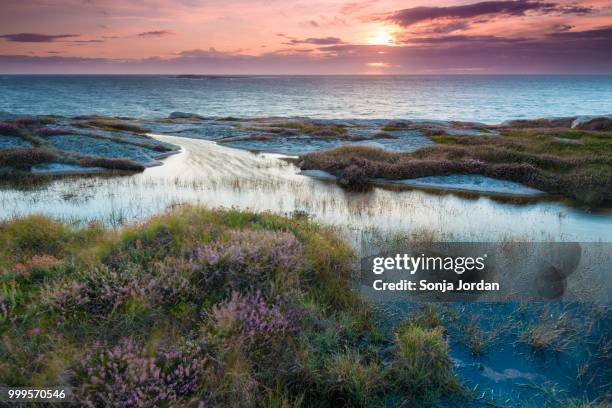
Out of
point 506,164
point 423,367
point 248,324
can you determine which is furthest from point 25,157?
point 506,164

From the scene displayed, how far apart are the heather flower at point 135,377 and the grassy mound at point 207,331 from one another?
0.9 inches

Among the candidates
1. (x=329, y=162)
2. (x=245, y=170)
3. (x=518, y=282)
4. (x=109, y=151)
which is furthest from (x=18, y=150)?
(x=518, y=282)

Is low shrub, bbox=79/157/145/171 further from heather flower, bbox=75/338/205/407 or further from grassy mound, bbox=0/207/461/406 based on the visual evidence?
heather flower, bbox=75/338/205/407

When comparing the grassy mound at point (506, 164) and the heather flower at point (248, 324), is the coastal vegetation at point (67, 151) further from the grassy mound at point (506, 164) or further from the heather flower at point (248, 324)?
the heather flower at point (248, 324)

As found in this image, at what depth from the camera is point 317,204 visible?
18.5 m

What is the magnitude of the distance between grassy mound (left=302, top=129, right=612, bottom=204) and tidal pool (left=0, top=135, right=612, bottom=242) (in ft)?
7.50

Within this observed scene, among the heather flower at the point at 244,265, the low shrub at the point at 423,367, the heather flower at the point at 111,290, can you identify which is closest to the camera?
the low shrub at the point at 423,367

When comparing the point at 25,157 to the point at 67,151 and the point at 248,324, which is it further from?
the point at 248,324

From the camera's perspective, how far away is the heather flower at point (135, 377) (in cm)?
498

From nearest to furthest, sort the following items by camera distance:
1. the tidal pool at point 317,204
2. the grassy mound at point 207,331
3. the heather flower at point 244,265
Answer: the grassy mound at point 207,331 < the heather flower at point 244,265 < the tidal pool at point 317,204

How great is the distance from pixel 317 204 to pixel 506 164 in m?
13.4

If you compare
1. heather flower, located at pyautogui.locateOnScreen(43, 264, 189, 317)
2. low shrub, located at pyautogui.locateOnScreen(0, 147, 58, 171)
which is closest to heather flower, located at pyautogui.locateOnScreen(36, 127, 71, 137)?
low shrub, located at pyautogui.locateOnScreen(0, 147, 58, 171)

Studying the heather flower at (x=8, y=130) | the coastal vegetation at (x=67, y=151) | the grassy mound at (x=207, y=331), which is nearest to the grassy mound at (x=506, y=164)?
the coastal vegetation at (x=67, y=151)

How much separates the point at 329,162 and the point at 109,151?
668 inches
